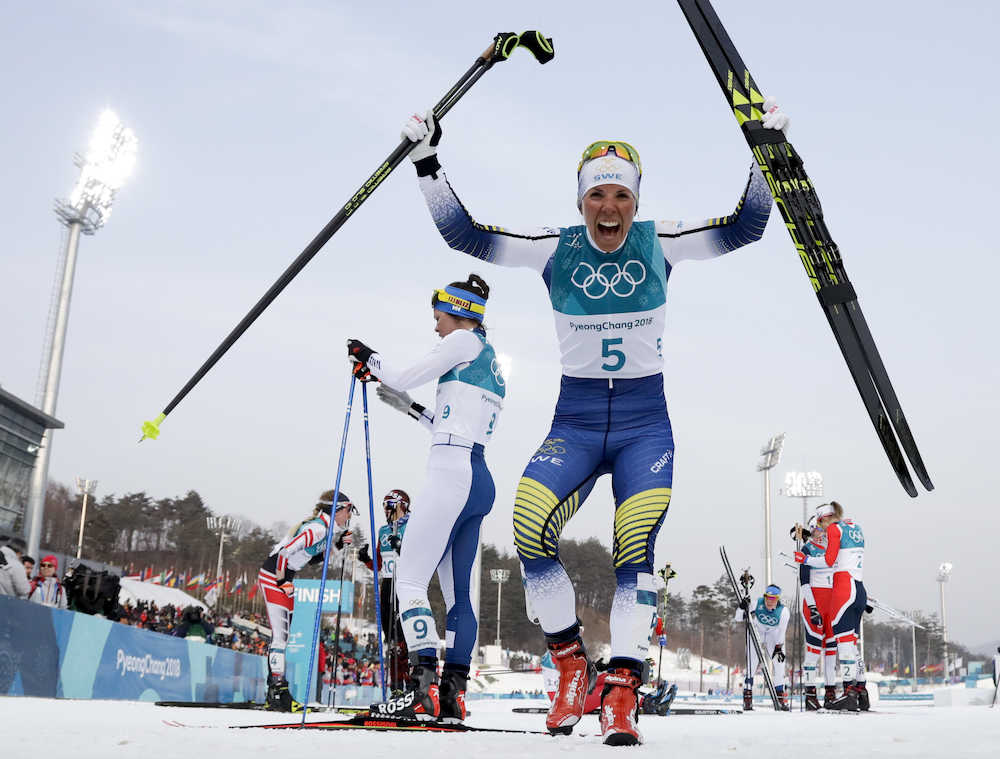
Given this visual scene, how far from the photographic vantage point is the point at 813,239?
13.4ft

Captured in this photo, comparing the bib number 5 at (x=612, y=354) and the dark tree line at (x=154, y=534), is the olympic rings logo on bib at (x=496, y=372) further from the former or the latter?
the dark tree line at (x=154, y=534)

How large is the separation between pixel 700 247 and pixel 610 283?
54 centimetres

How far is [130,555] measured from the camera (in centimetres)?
9256

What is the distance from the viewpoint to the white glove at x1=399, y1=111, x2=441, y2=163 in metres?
4.45

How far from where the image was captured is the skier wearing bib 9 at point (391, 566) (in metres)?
8.22

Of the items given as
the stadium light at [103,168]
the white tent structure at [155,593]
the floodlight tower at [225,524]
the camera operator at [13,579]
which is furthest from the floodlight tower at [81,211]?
the floodlight tower at [225,524]

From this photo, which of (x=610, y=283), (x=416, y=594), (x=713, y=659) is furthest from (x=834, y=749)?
(x=713, y=659)

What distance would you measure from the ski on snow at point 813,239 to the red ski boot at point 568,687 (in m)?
1.64

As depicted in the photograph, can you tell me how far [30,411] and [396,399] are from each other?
106ft

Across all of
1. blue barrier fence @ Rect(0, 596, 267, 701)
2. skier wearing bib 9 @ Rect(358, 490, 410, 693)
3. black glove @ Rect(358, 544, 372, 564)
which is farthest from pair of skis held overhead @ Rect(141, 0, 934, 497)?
blue barrier fence @ Rect(0, 596, 267, 701)

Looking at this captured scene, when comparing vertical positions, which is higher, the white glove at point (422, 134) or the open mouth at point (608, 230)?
the white glove at point (422, 134)

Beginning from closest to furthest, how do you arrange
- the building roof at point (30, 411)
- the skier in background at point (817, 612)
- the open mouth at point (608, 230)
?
→ the open mouth at point (608, 230), the skier in background at point (817, 612), the building roof at point (30, 411)

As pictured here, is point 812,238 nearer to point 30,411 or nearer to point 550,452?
point 550,452

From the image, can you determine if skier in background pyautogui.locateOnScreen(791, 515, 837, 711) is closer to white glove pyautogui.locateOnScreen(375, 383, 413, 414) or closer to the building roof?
white glove pyautogui.locateOnScreen(375, 383, 413, 414)
